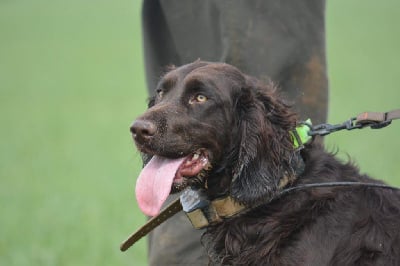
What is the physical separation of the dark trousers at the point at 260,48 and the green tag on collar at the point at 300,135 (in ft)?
2.82

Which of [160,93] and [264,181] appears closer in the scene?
[264,181]

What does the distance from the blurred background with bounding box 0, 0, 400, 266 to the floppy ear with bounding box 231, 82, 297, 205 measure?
56 centimetres

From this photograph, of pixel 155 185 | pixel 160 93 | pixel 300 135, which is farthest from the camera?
pixel 160 93

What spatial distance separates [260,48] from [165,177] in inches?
64.0

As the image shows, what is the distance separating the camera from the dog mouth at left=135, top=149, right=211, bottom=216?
13.5 feet

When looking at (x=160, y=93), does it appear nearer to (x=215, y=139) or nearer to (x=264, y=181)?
(x=215, y=139)

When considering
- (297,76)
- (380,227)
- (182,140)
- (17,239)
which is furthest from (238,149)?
(17,239)

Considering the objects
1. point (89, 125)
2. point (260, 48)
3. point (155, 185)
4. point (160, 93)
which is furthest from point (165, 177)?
point (89, 125)

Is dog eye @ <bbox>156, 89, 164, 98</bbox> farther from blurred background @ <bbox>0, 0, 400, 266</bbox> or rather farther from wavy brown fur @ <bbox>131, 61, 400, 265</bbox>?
blurred background @ <bbox>0, 0, 400, 266</bbox>

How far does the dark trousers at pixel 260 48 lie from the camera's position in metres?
5.41

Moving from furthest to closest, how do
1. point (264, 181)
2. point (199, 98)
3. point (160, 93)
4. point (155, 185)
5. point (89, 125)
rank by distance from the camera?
1. point (89, 125)
2. point (160, 93)
3. point (199, 98)
4. point (264, 181)
5. point (155, 185)

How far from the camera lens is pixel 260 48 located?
17.9 ft

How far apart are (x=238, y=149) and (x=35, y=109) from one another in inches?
615

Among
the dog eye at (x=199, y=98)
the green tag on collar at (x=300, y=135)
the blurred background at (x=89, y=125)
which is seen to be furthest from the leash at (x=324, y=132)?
the dog eye at (x=199, y=98)
